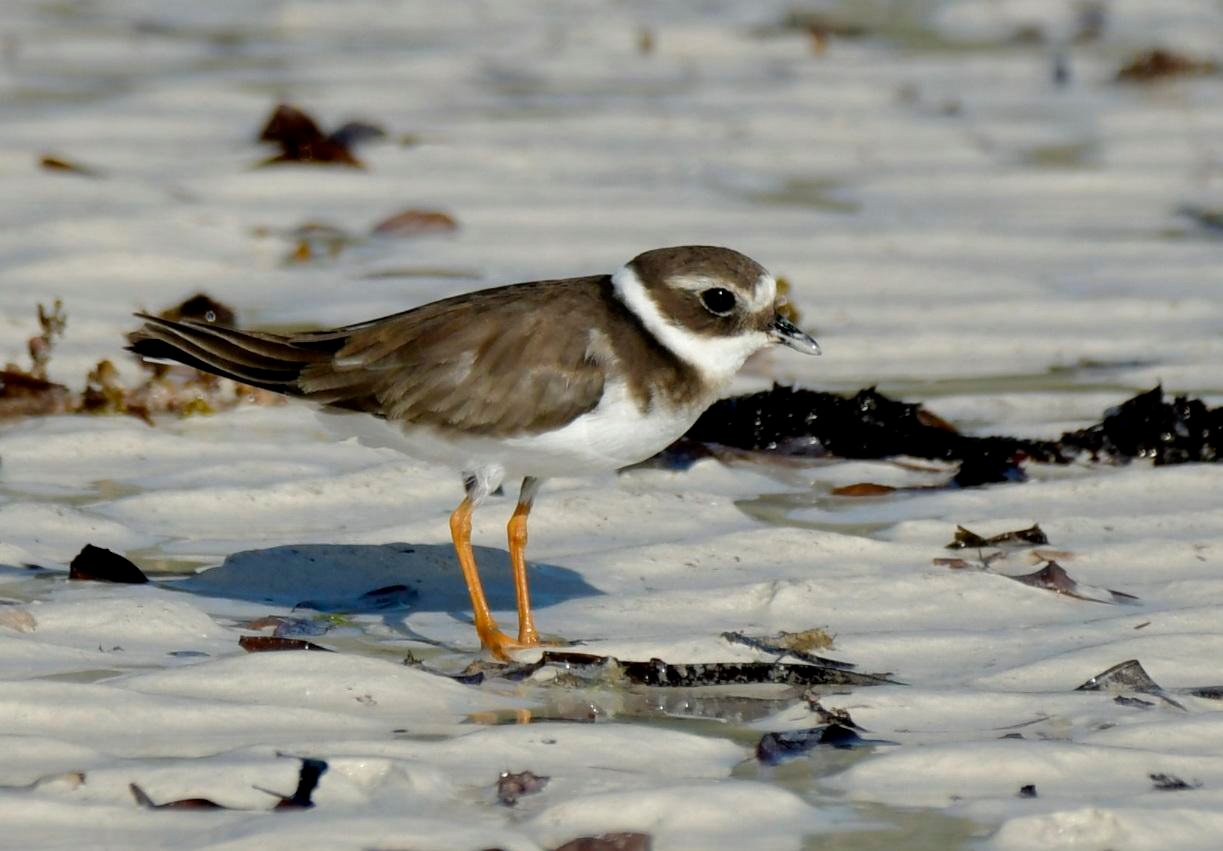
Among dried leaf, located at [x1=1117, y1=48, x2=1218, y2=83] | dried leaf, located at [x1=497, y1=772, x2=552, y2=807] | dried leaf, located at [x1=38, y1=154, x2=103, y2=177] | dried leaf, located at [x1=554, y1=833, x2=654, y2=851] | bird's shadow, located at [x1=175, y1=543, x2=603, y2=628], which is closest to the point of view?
dried leaf, located at [x1=554, y1=833, x2=654, y2=851]

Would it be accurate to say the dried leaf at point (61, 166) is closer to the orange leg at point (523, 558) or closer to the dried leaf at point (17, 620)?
the orange leg at point (523, 558)

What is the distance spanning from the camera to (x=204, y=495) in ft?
20.7

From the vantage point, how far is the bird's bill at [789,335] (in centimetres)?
580

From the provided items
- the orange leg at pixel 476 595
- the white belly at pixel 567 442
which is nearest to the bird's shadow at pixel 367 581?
the orange leg at pixel 476 595

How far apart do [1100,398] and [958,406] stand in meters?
0.55

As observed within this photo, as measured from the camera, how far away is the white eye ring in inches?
223

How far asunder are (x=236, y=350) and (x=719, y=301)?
144 cm

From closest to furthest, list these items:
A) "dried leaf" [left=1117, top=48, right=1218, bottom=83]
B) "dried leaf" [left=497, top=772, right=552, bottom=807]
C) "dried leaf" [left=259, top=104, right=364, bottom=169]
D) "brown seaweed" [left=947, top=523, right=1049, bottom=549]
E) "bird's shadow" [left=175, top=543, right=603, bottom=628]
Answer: "dried leaf" [left=497, top=772, right=552, bottom=807], "bird's shadow" [left=175, top=543, right=603, bottom=628], "brown seaweed" [left=947, top=523, right=1049, bottom=549], "dried leaf" [left=259, top=104, right=364, bottom=169], "dried leaf" [left=1117, top=48, right=1218, bottom=83]

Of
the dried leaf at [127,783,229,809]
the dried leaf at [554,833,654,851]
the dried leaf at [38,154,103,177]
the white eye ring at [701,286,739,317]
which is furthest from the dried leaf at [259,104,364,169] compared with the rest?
the dried leaf at [554,833,654,851]

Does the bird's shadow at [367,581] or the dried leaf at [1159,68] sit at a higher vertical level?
the dried leaf at [1159,68]

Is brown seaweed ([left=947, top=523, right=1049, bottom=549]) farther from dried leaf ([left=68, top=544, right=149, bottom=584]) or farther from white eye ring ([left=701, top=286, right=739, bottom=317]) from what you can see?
dried leaf ([left=68, top=544, right=149, bottom=584])

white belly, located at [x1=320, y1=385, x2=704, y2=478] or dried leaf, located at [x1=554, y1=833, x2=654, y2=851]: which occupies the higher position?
white belly, located at [x1=320, y1=385, x2=704, y2=478]

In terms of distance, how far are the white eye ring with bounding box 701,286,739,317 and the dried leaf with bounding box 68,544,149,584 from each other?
1.77 meters

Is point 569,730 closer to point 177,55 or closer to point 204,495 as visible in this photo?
point 204,495
